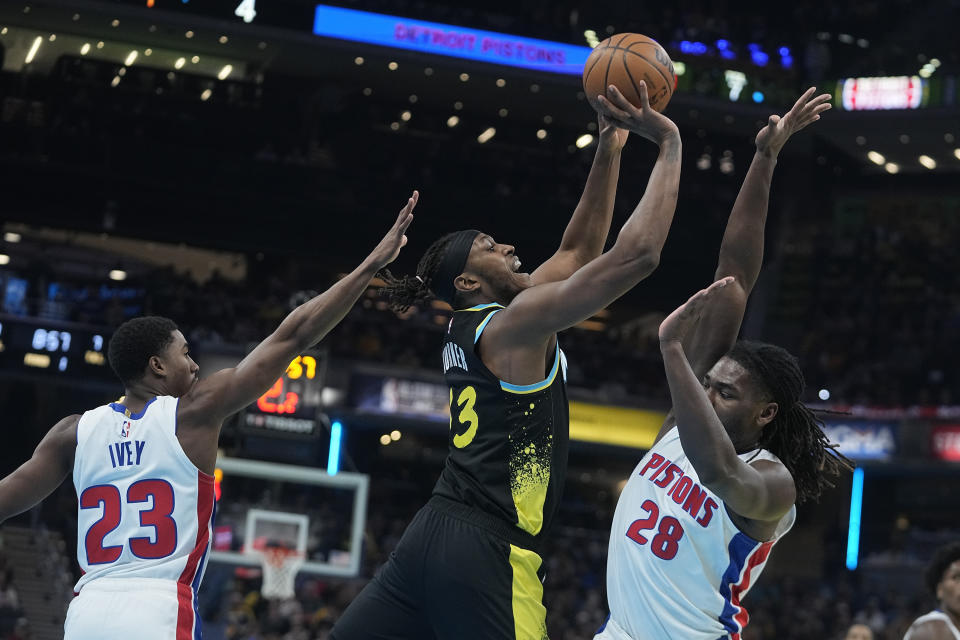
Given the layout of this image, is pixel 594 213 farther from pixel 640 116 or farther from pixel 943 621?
pixel 943 621

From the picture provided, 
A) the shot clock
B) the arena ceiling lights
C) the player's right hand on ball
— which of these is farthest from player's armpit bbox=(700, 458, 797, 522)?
the arena ceiling lights

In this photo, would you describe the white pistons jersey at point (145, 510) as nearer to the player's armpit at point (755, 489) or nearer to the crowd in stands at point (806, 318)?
the player's armpit at point (755, 489)

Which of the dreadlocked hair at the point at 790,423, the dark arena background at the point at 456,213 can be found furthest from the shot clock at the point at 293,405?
the dreadlocked hair at the point at 790,423

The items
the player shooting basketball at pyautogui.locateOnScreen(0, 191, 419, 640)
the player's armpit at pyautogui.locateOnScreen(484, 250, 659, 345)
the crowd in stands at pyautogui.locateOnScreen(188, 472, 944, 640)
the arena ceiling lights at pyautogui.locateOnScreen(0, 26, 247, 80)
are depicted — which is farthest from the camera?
the arena ceiling lights at pyautogui.locateOnScreen(0, 26, 247, 80)

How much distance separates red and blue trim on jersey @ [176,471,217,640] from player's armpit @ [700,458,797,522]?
1.82m

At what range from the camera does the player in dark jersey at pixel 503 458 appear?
165 inches

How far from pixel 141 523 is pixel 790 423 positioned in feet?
7.57

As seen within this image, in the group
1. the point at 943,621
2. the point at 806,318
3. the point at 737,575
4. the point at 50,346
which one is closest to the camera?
the point at 737,575

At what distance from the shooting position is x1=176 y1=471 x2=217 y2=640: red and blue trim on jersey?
446 cm

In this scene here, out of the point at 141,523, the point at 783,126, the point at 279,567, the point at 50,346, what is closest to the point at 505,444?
the point at 141,523

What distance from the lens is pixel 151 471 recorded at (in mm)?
4539

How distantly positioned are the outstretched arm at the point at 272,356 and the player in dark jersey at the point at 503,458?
0.39 metres

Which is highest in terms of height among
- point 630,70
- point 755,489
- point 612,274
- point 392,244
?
point 630,70

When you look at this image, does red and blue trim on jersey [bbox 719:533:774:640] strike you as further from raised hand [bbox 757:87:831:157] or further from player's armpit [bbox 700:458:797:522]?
raised hand [bbox 757:87:831:157]
